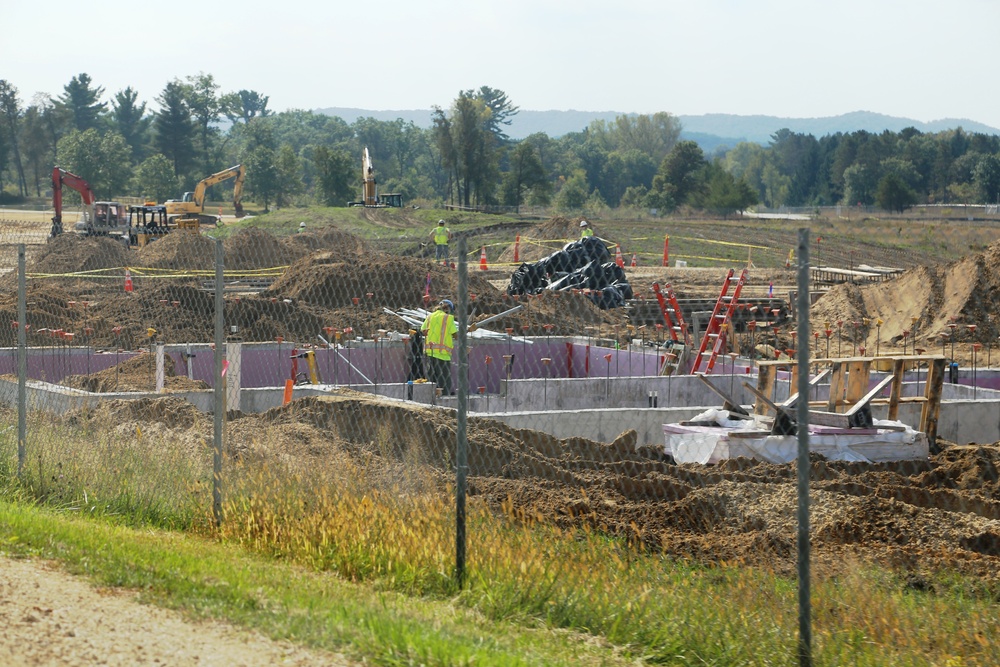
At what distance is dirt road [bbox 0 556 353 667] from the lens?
530 cm

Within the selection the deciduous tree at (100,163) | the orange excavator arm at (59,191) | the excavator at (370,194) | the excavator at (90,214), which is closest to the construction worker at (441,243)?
the excavator at (90,214)

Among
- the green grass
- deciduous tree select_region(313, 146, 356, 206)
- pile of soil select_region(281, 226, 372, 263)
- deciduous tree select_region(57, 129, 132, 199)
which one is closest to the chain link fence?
the green grass

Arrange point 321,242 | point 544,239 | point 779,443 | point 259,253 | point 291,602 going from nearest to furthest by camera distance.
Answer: point 291,602, point 779,443, point 259,253, point 321,242, point 544,239

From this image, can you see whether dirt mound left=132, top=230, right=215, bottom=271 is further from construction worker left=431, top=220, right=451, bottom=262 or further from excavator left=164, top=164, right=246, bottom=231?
construction worker left=431, top=220, right=451, bottom=262

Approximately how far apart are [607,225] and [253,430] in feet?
137

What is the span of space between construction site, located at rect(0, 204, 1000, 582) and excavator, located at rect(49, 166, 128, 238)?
6.78 metres

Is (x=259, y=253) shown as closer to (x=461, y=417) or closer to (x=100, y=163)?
(x=461, y=417)

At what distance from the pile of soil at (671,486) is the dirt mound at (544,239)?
93.6ft

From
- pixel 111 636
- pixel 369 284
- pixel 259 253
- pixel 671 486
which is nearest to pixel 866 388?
pixel 671 486

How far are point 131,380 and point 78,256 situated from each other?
2129 centimetres

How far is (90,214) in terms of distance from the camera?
44906 millimetres

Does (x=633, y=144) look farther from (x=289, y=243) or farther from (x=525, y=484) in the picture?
(x=525, y=484)

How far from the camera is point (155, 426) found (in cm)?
1259

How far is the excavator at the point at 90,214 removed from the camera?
144 ft
